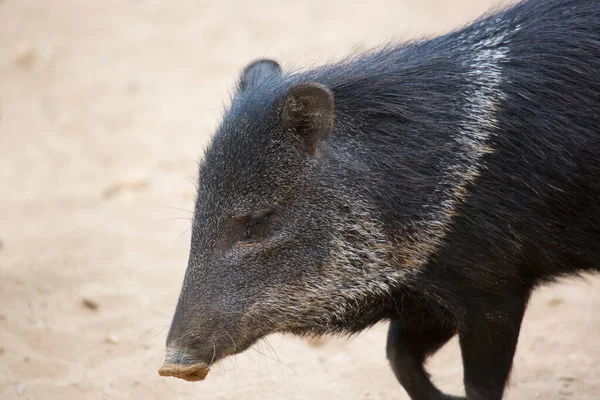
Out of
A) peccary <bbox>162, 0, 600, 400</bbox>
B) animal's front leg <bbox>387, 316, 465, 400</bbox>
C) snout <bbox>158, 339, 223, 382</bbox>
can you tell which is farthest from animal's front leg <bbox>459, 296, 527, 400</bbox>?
snout <bbox>158, 339, 223, 382</bbox>

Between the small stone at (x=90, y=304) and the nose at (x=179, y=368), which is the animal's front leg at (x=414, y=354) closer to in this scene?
the nose at (x=179, y=368)

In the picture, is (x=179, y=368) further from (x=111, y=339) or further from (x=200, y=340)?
(x=111, y=339)

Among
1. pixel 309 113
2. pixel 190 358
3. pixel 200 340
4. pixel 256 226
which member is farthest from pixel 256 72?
pixel 190 358

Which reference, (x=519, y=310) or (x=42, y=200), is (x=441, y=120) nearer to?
(x=519, y=310)

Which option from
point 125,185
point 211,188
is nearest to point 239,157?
point 211,188

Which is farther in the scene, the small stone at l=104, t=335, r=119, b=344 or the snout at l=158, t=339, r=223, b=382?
the small stone at l=104, t=335, r=119, b=344

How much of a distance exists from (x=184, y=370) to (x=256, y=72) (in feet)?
5.89

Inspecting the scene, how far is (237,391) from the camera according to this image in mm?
5715

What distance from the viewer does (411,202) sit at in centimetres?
451

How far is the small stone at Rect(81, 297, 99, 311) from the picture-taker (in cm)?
696

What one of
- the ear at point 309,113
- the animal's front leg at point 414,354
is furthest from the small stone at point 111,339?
the ear at point 309,113

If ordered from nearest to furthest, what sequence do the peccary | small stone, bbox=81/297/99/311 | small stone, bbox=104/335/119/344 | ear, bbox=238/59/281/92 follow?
the peccary < ear, bbox=238/59/281/92 < small stone, bbox=104/335/119/344 < small stone, bbox=81/297/99/311

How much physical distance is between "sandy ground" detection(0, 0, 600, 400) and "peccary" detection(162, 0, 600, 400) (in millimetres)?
871

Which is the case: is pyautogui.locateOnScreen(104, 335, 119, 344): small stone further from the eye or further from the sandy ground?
the eye
